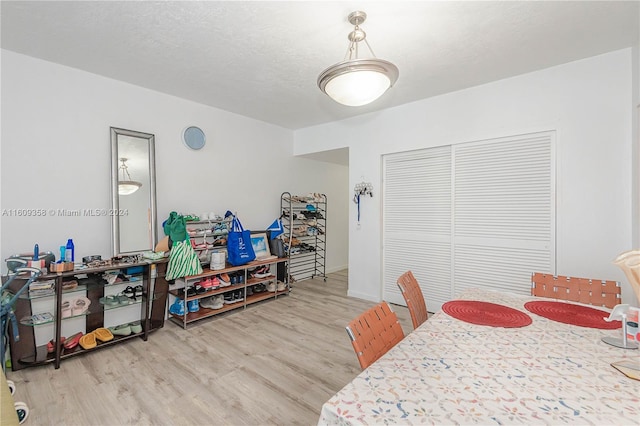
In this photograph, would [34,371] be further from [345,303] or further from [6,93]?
[345,303]

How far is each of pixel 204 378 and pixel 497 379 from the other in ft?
6.76

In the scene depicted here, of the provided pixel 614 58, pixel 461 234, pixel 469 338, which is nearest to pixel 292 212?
pixel 461 234

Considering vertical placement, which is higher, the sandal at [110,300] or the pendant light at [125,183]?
the pendant light at [125,183]

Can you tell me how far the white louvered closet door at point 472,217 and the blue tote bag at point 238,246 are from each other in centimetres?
191

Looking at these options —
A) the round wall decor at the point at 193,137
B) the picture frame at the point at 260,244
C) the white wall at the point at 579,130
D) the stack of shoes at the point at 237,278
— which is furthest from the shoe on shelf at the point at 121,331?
the white wall at the point at 579,130

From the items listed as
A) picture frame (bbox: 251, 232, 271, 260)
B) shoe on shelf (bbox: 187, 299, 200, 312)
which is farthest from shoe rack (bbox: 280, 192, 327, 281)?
shoe on shelf (bbox: 187, 299, 200, 312)

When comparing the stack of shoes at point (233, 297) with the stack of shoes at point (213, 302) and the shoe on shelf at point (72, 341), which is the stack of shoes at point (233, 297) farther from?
the shoe on shelf at point (72, 341)

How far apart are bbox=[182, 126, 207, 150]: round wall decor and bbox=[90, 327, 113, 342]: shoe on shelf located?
2.20 metres

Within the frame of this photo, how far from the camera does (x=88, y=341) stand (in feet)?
8.21

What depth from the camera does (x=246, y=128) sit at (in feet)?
13.8

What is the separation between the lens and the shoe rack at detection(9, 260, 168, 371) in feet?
7.38

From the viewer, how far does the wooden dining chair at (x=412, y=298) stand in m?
1.75

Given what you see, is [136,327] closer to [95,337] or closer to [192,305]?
[95,337]

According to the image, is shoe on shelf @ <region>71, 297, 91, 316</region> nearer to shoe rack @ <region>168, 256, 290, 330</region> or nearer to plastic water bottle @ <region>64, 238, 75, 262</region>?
plastic water bottle @ <region>64, 238, 75, 262</region>
